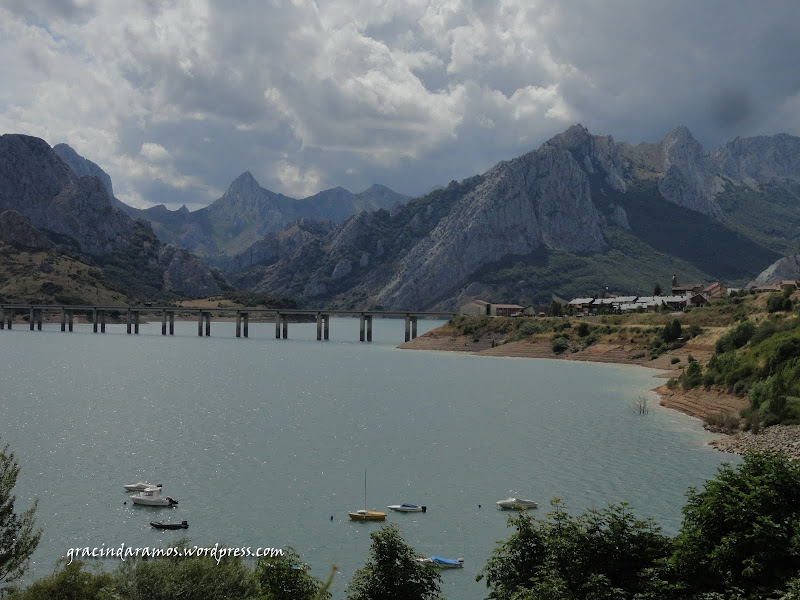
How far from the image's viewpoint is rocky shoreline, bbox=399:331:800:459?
188 ft

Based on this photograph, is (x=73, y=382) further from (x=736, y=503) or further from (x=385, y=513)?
(x=736, y=503)

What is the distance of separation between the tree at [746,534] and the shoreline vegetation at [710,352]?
18.5ft

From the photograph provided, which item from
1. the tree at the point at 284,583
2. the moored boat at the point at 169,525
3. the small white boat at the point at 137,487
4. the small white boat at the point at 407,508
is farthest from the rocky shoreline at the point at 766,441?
the small white boat at the point at 137,487

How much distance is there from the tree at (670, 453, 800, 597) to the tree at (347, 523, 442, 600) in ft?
25.9

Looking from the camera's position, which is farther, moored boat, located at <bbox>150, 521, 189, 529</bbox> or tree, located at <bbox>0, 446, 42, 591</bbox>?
moored boat, located at <bbox>150, 521, 189, 529</bbox>

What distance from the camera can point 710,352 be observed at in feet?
409

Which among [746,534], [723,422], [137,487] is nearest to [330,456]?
→ [137,487]

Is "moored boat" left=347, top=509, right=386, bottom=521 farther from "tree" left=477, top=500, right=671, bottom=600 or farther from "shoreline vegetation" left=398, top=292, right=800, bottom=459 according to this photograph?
"shoreline vegetation" left=398, top=292, right=800, bottom=459

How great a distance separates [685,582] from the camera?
22906 millimetres

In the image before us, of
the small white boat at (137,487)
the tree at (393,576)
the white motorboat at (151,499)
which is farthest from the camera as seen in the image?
the small white boat at (137,487)

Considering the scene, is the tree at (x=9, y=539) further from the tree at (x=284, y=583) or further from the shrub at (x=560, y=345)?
the shrub at (x=560, y=345)

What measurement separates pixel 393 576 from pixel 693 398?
72120mm

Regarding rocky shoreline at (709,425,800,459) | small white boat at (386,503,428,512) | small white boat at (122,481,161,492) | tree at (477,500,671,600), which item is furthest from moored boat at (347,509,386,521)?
rocky shoreline at (709,425,800,459)

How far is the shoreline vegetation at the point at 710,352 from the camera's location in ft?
210
